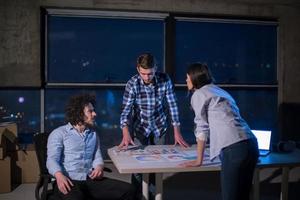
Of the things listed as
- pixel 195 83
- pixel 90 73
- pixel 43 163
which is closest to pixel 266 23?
pixel 90 73

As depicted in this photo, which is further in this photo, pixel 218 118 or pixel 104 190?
pixel 104 190

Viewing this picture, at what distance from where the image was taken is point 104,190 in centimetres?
279

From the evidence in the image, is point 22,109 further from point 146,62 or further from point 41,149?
point 146,62

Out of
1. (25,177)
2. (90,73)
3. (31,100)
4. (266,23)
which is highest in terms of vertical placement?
(266,23)

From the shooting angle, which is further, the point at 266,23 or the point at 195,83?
the point at 266,23

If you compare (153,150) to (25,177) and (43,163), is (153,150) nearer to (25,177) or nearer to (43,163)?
(43,163)

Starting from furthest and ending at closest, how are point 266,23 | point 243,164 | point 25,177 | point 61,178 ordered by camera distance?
point 266,23, point 25,177, point 61,178, point 243,164

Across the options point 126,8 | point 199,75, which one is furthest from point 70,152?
point 126,8

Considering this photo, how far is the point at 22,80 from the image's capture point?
210 inches

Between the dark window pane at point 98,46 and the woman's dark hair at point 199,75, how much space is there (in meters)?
3.38

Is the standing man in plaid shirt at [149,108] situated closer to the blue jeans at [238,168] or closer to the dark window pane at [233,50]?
the blue jeans at [238,168]

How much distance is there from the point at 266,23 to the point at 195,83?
419 cm

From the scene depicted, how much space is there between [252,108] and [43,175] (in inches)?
181

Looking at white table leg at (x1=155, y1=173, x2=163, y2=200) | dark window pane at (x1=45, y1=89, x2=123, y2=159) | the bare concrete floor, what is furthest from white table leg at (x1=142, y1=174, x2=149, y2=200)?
dark window pane at (x1=45, y1=89, x2=123, y2=159)
